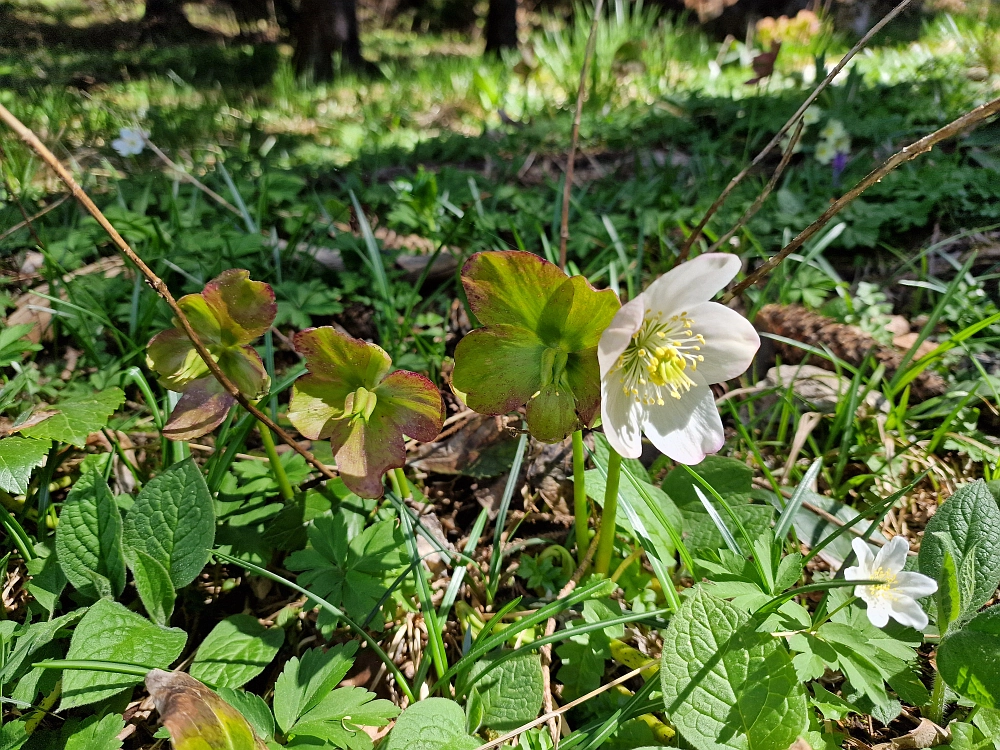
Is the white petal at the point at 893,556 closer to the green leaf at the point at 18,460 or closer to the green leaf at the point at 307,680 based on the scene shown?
the green leaf at the point at 307,680

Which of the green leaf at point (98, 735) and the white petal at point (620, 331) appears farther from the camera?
the green leaf at point (98, 735)

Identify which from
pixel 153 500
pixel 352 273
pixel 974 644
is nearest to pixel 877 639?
pixel 974 644

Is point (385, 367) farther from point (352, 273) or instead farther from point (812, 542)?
point (352, 273)

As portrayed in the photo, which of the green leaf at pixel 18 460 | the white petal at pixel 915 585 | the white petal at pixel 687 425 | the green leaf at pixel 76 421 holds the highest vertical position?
the white petal at pixel 687 425

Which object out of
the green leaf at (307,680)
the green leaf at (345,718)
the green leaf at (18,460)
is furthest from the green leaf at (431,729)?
the green leaf at (18,460)

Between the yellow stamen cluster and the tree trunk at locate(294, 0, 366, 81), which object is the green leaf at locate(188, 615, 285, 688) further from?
the tree trunk at locate(294, 0, 366, 81)

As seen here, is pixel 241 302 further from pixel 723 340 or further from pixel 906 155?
pixel 906 155
